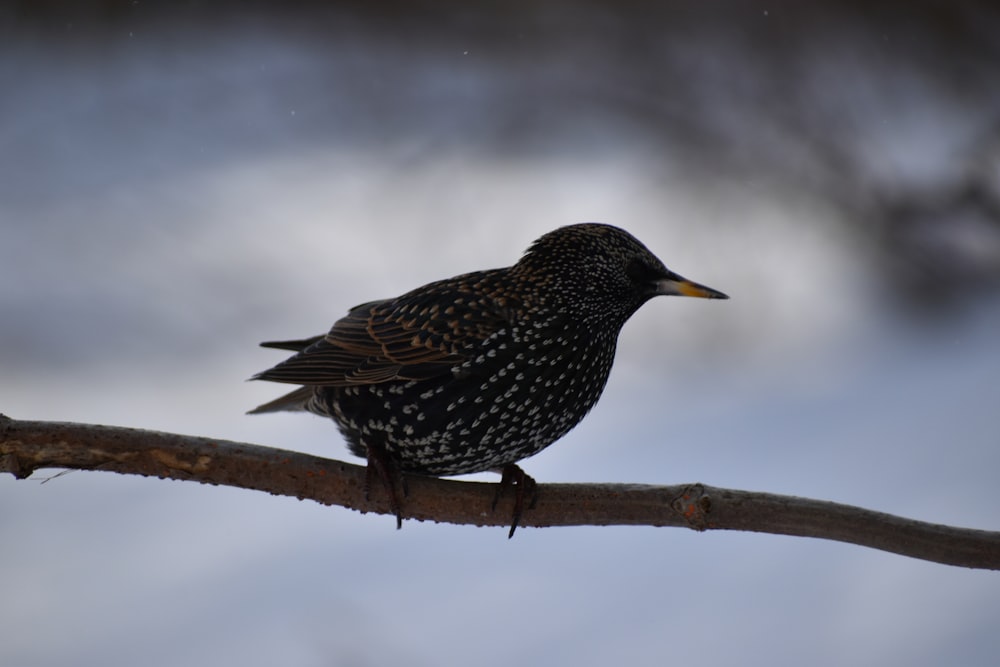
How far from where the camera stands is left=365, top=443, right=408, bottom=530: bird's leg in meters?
1.61

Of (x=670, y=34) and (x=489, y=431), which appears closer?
(x=489, y=431)

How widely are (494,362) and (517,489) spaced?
235 millimetres

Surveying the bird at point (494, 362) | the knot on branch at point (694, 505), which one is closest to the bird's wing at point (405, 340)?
the bird at point (494, 362)

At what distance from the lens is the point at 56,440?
154 centimetres

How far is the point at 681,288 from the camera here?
1462 mm

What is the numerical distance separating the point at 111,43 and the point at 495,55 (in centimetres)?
104

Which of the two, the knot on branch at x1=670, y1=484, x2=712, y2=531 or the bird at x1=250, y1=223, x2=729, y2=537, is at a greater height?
the bird at x1=250, y1=223, x2=729, y2=537

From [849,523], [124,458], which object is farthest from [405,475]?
[849,523]

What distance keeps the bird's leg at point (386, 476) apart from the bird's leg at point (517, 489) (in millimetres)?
152

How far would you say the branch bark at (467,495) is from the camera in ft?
4.83

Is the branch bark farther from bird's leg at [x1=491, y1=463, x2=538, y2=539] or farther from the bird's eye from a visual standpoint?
the bird's eye

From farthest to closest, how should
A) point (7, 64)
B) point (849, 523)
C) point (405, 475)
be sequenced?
point (7, 64)
point (405, 475)
point (849, 523)

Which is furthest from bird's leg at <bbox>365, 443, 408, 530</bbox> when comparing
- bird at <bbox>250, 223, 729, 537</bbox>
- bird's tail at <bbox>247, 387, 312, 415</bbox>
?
bird's tail at <bbox>247, 387, 312, 415</bbox>

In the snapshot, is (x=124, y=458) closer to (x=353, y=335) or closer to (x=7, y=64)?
(x=353, y=335)
